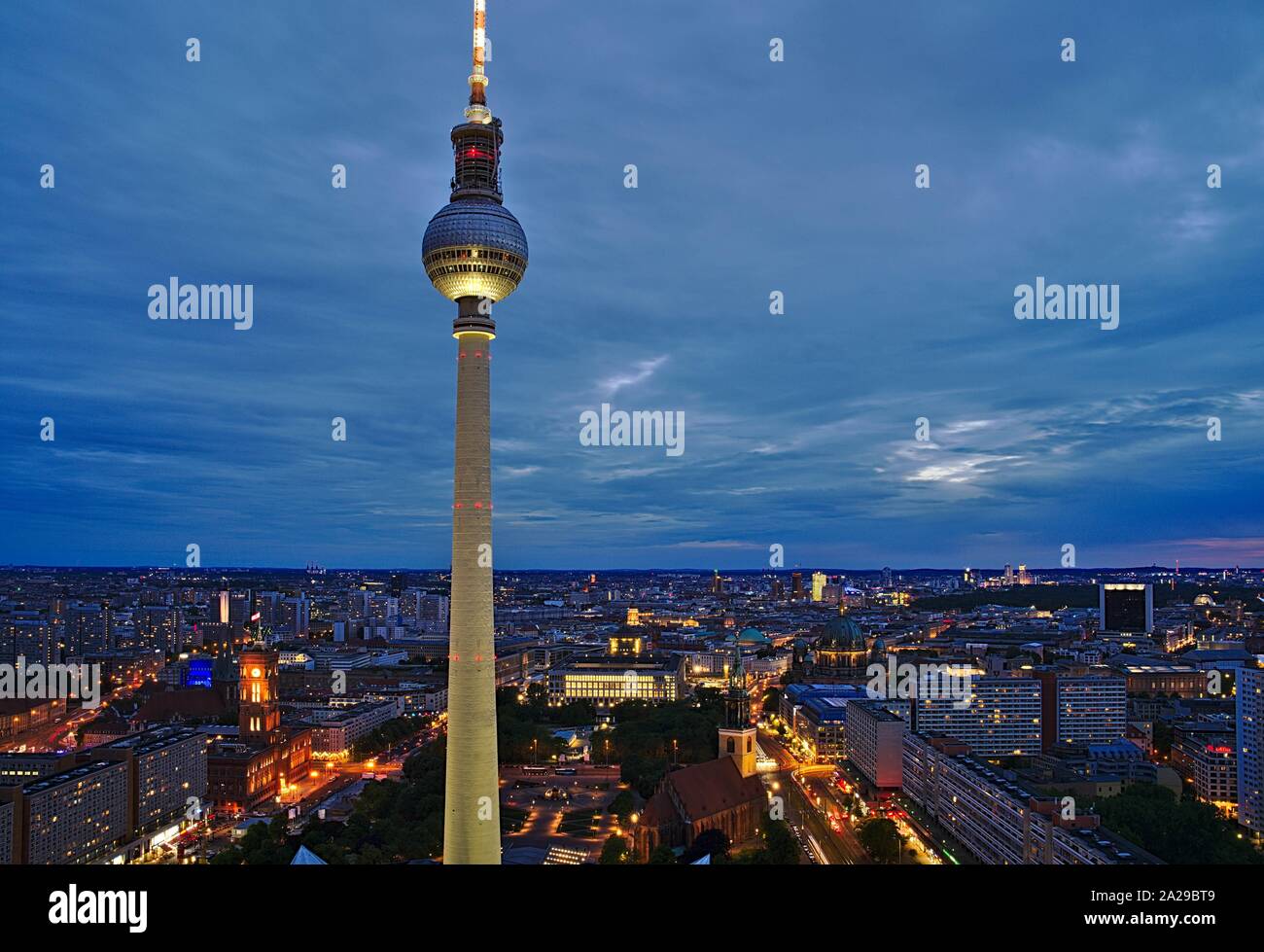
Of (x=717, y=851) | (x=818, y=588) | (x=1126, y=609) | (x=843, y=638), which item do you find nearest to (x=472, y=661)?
(x=717, y=851)

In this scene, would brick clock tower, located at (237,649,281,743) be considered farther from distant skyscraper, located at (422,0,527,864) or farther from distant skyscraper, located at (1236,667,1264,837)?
distant skyscraper, located at (1236,667,1264,837)

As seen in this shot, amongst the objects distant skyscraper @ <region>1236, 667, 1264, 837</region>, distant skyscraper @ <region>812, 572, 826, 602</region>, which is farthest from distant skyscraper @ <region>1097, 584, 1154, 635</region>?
distant skyscraper @ <region>812, 572, 826, 602</region>

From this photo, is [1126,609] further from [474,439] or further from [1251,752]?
[474,439]
